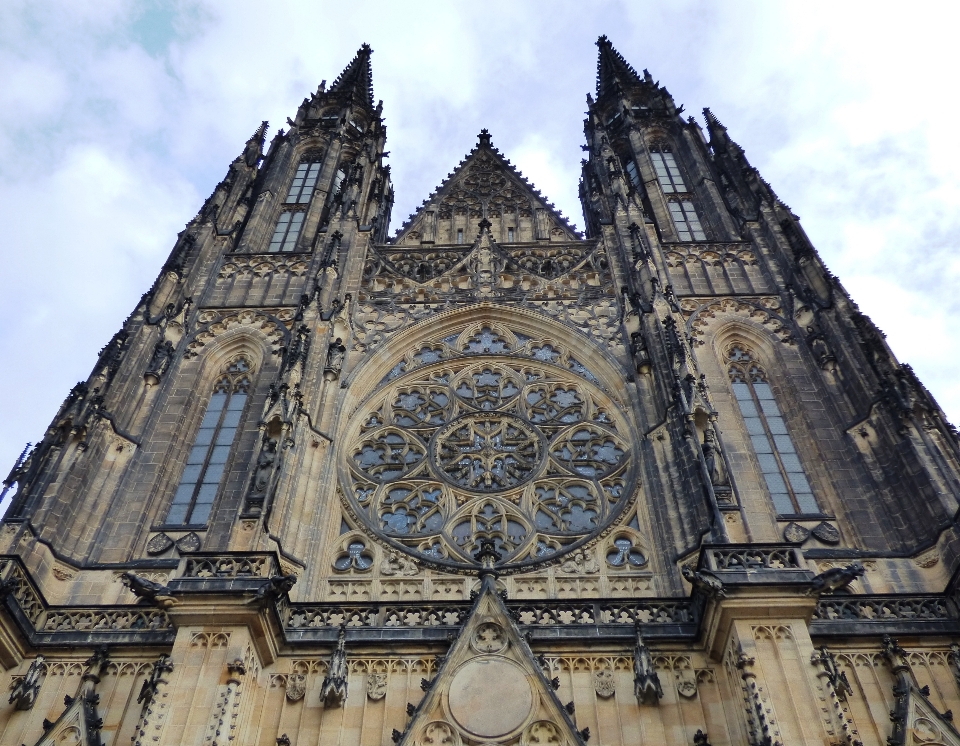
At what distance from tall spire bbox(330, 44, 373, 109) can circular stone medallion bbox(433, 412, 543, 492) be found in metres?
18.3

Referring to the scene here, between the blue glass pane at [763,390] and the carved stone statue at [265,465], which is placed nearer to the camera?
the carved stone statue at [265,465]

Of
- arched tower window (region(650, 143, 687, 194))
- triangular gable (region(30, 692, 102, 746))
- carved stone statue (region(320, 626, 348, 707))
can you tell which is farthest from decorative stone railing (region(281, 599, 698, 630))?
arched tower window (region(650, 143, 687, 194))

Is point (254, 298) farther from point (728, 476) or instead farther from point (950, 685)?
point (950, 685)

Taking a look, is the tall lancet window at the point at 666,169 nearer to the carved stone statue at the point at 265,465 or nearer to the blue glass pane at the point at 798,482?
the blue glass pane at the point at 798,482

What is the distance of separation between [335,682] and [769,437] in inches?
362

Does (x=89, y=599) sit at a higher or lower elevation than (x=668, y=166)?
lower

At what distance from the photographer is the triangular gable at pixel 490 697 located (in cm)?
1082

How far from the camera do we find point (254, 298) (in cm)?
1956

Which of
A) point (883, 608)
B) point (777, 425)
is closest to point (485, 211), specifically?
point (777, 425)

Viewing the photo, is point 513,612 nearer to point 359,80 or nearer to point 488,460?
point 488,460

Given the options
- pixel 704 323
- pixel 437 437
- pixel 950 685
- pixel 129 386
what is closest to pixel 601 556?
pixel 437 437

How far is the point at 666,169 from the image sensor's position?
25.1 meters

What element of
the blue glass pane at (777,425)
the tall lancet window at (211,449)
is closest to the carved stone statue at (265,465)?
the tall lancet window at (211,449)

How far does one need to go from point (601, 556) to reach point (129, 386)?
30.8ft
